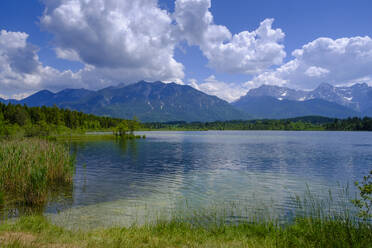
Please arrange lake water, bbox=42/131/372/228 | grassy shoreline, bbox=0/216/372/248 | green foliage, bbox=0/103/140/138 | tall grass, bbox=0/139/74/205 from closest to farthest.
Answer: grassy shoreline, bbox=0/216/372/248
lake water, bbox=42/131/372/228
tall grass, bbox=0/139/74/205
green foliage, bbox=0/103/140/138

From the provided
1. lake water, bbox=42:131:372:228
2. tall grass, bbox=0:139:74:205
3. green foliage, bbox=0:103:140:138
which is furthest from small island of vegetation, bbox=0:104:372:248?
green foliage, bbox=0:103:140:138

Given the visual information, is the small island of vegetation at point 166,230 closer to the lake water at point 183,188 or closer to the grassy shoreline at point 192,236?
the grassy shoreline at point 192,236

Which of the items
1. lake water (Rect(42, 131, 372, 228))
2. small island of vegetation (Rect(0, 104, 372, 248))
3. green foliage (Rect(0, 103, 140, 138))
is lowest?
lake water (Rect(42, 131, 372, 228))

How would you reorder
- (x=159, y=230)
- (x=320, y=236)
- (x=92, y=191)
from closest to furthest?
1. (x=320, y=236)
2. (x=159, y=230)
3. (x=92, y=191)

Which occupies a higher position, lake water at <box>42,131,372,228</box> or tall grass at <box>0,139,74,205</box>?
tall grass at <box>0,139,74,205</box>

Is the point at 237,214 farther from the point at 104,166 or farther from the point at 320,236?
the point at 104,166

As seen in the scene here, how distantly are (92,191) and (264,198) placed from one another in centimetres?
1690

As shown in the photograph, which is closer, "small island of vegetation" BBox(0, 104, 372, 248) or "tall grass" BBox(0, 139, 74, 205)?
"small island of vegetation" BBox(0, 104, 372, 248)

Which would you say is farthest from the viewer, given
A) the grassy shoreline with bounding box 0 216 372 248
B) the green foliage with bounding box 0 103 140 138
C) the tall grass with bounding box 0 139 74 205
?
the green foliage with bounding box 0 103 140 138

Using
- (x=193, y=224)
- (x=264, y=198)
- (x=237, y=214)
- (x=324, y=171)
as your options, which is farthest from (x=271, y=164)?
(x=193, y=224)

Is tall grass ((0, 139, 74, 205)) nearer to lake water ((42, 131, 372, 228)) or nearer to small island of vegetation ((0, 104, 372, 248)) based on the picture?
small island of vegetation ((0, 104, 372, 248))

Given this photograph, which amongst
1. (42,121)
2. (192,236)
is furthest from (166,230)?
(42,121)

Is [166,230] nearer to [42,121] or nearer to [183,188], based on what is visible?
[183,188]

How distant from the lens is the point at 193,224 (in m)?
15.6
